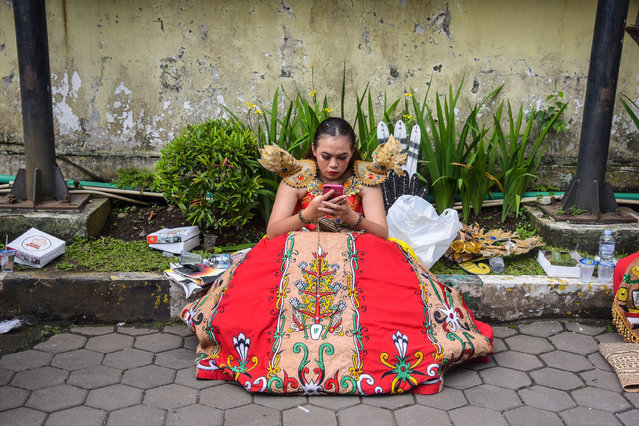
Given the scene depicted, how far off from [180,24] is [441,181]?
228cm

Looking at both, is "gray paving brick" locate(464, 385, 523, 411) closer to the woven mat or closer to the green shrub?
the woven mat

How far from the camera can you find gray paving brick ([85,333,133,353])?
3193 mm

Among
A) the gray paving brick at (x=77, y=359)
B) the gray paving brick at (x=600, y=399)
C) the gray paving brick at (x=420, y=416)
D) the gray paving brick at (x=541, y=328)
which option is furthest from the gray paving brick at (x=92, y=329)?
the gray paving brick at (x=600, y=399)

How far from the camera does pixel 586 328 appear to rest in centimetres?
350

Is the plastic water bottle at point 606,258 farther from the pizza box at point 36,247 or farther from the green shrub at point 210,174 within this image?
the pizza box at point 36,247

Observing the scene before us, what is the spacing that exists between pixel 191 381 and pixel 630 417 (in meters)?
1.99

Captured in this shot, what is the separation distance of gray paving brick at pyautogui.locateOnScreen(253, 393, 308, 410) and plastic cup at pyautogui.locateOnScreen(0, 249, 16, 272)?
5.89 ft

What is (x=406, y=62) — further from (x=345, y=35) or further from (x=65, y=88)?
(x=65, y=88)

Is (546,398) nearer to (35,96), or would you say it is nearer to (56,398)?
(56,398)

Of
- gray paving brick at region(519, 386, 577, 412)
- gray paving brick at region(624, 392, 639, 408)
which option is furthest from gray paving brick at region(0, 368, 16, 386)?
gray paving brick at region(624, 392, 639, 408)

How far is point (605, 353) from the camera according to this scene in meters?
3.13

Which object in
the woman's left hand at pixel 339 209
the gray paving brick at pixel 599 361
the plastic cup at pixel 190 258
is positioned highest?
the woman's left hand at pixel 339 209

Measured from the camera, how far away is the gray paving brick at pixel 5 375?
2823mm

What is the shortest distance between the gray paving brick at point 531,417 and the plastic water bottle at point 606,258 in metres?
1.27
